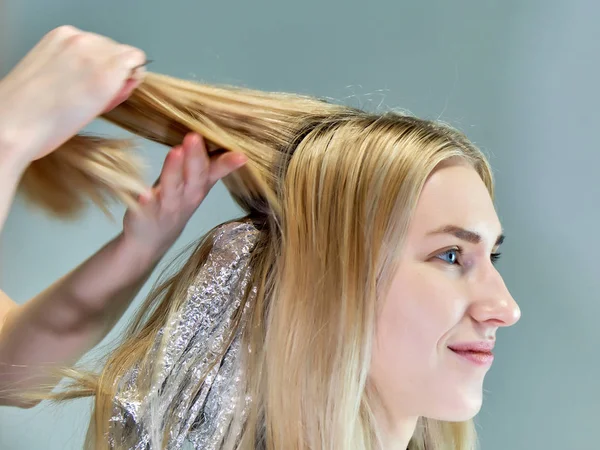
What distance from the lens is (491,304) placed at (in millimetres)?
797

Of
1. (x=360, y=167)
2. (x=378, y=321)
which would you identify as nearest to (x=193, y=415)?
(x=378, y=321)

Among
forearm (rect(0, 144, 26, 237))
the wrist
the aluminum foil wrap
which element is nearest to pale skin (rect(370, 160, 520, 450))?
the aluminum foil wrap

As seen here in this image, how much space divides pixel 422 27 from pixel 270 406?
0.65 m

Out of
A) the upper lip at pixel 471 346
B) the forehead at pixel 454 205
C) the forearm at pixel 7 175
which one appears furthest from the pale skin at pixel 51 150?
the upper lip at pixel 471 346

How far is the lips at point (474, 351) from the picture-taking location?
0.80 m

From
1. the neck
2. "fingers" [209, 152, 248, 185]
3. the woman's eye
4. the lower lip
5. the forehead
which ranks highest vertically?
the forehead

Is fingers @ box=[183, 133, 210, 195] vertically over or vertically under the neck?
over

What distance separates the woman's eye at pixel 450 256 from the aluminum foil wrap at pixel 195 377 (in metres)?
0.22

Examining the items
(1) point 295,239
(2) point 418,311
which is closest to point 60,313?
(1) point 295,239

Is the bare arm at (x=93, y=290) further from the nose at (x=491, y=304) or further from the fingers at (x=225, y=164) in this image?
the nose at (x=491, y=304)

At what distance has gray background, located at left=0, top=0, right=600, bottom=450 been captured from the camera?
1094 mm

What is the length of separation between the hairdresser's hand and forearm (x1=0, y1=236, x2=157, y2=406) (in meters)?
0.02

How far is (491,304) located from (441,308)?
6 centimetres

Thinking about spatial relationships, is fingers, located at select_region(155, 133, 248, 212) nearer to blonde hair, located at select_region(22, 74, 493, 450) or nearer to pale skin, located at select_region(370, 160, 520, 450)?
blonde hair, located at select_region(22, 74, 493, 450)
